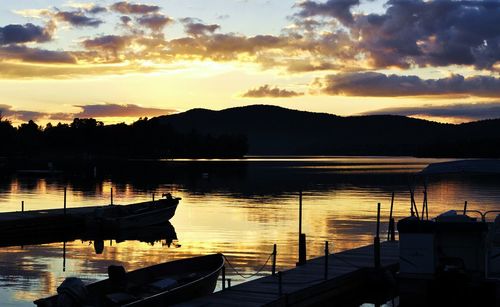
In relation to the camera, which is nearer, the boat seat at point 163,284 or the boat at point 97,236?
the boat seat at point 163,284

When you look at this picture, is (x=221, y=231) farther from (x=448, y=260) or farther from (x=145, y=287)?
(x=448, y=260)

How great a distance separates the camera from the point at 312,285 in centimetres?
2339

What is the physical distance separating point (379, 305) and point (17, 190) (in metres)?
76.0

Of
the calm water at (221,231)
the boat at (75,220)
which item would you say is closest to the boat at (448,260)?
the calm water at (221,231)

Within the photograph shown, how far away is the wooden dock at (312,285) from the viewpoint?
21062 mm

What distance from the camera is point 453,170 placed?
24797 mm

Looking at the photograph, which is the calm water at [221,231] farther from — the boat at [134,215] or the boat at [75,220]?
the boat at [75,220]


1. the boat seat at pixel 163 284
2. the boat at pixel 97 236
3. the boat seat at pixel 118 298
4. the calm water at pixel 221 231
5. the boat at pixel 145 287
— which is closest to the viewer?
the boat at pixel 145 287

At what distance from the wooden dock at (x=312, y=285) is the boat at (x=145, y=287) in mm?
807

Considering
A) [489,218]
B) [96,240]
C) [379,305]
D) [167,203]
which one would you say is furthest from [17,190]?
[379,305]

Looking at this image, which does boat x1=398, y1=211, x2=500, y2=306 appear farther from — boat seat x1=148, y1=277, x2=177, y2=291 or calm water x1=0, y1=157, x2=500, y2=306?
calm water x1=0, y1=157, x2=500, y2=306

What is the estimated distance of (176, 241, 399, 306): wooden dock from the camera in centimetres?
2106

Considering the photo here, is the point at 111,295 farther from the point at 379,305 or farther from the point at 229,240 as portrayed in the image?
the point at 229,240

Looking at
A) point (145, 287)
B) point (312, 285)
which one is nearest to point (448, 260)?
point (312, 285)
